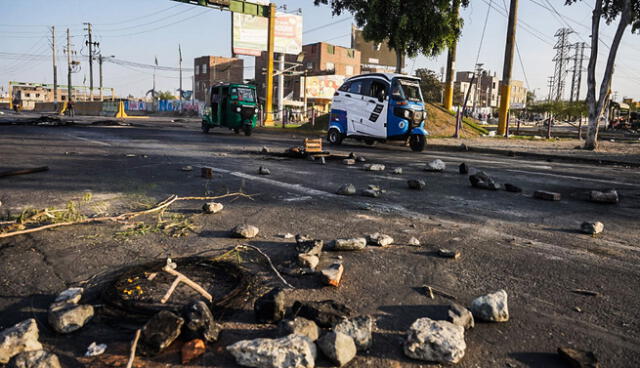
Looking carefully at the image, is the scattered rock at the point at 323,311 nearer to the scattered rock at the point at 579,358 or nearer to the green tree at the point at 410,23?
the scattered rock at the point at 579,358

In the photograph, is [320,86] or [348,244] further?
[320,86]

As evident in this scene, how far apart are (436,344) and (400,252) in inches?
52.9

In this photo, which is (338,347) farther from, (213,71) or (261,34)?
(213,71)

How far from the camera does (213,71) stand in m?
75.0

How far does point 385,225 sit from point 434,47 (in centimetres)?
1822

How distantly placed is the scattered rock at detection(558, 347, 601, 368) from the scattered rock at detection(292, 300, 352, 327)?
3.12 ft

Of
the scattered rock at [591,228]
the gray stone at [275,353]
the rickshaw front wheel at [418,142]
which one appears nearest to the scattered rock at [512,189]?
the scattered rock at [591,228]

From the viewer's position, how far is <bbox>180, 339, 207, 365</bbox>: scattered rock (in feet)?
5.67

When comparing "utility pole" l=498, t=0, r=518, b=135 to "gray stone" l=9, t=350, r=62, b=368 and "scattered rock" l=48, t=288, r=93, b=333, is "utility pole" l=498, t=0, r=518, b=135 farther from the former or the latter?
"gray stone" l=9, t=350, r=62, b=368

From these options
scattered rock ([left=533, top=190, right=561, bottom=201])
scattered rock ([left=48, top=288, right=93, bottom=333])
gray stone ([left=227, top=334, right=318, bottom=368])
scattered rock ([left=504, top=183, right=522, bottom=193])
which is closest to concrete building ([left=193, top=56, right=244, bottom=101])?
scattered rock ([left=504, top=183, right=522, bottom=193])

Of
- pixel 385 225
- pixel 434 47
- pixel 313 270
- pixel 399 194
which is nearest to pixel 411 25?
pixel 434 47

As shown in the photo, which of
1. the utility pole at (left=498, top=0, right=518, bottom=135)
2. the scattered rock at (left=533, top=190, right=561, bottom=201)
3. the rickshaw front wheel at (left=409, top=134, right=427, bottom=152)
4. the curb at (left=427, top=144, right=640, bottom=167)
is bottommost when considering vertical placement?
the scattered rock at (left=533, top=190, right=561, bottom=201)

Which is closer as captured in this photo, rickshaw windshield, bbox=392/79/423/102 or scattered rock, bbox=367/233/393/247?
scattered rock, bbox=367/233/393/247

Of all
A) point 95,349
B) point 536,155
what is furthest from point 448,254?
point 536,155
